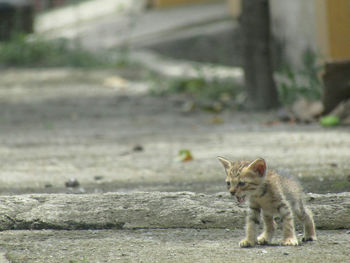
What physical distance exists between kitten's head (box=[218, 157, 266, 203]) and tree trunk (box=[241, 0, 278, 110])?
4.65 m

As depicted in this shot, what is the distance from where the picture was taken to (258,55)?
7.49 metres

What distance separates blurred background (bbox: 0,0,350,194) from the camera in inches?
187

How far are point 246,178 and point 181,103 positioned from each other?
5771 mm

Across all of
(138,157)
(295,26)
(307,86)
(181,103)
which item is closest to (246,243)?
(138,157)

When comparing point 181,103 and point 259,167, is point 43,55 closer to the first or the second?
point 181,103

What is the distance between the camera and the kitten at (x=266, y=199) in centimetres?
289

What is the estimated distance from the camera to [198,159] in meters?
5.12

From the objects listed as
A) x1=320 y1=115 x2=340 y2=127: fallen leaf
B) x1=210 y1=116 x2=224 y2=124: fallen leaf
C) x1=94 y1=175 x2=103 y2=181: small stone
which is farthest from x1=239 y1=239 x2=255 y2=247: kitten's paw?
x1=210 y1=116 x2=224 y2=124: fallen leaf

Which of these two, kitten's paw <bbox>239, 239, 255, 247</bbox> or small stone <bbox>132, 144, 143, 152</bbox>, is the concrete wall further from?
kitten's paw <bbox>239, 239, 255, 247</bbox>

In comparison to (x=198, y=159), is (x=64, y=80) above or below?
above

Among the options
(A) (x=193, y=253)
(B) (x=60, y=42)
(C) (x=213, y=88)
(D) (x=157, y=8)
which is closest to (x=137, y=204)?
(A) (x=193, y=253)

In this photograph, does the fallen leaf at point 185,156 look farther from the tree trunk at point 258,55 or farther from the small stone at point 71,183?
the tree trunk at point 258,55

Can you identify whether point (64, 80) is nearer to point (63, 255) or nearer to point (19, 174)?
point (19, 174)

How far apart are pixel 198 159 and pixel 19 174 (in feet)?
4.19
